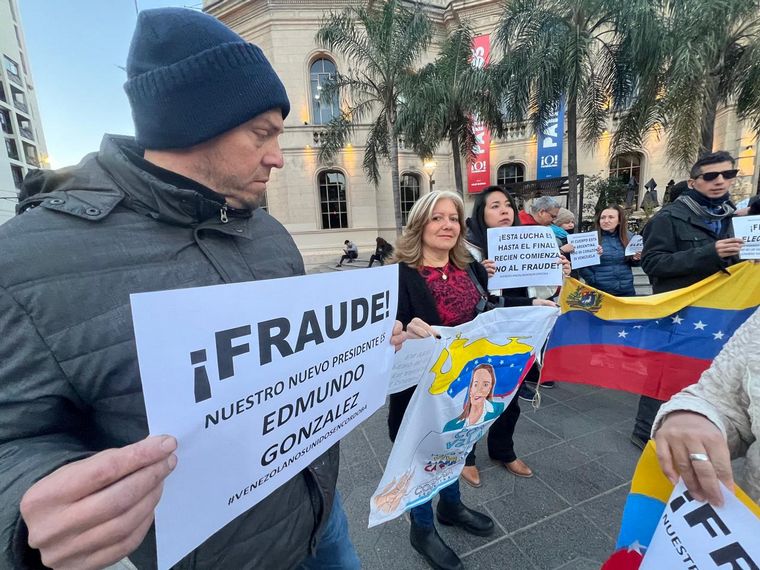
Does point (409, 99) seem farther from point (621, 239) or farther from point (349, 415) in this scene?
point (349, 415)

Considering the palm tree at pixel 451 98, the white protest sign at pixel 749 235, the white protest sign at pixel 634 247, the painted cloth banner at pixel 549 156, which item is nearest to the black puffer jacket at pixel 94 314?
the white protest sign at pixel 749 235

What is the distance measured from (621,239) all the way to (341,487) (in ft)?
12.5

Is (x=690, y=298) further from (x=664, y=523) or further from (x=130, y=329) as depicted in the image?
(x=130, y=329)

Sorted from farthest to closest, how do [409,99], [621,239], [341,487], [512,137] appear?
[512,137] < [409,99] < [621,239] < [341,487]

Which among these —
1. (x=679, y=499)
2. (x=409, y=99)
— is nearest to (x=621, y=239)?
(x=679, y=499)

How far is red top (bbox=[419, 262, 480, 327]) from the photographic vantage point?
182 centimetres

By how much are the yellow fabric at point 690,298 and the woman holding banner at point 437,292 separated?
4.05ft

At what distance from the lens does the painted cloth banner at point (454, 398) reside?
1.51 meters

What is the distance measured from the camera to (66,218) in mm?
723

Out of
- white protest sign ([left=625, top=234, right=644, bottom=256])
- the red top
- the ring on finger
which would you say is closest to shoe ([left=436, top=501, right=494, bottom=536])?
the red top

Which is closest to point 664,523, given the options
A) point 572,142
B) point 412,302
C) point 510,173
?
point 412,302

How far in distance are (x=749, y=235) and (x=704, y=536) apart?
Result: 2.62 metres

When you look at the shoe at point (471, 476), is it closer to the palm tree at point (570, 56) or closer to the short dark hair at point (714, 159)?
the short dark hair at point (714, 159)

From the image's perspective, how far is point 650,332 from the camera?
2543 mm
